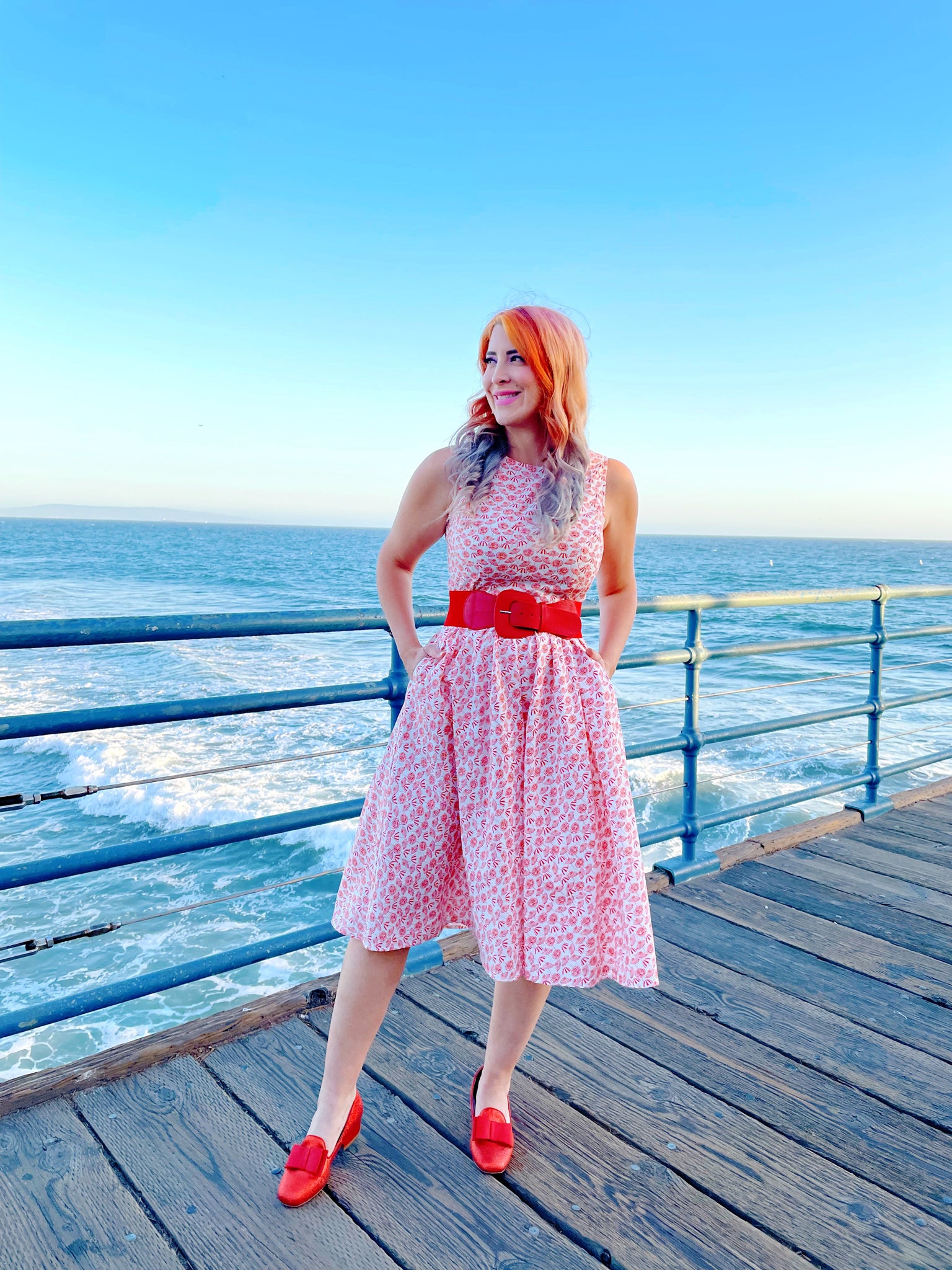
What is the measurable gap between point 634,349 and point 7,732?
57.3 ft

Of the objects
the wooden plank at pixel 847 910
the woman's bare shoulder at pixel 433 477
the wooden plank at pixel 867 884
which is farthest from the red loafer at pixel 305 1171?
the wooden plank at pixel 867 884

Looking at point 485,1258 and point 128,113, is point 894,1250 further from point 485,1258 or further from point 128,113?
point 128,113

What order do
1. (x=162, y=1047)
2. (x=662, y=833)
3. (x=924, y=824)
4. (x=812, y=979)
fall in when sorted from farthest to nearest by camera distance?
(x=924, y=824), (x=662, y=833), (x=812, y=979), (x=162, y=1047)

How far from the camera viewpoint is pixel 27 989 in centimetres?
440

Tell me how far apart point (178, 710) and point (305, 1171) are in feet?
2.63

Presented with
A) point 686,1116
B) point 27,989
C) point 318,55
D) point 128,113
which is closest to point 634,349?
point 318,55

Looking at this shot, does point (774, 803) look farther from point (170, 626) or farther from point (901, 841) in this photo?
point (170, 626)

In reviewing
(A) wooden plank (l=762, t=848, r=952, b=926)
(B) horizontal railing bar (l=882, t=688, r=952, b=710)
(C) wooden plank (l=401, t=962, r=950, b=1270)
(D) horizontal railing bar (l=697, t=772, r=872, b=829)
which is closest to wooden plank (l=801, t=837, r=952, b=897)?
(A) wooden plank (l=762, t=848, r=952, b=926)

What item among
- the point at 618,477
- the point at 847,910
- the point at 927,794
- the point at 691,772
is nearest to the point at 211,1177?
the point at 618,477

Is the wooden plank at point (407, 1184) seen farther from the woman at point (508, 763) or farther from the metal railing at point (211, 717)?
the metal railing at point (211, 717)

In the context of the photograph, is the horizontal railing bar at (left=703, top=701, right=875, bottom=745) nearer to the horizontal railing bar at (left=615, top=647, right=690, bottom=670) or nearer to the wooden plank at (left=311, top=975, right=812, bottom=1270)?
the horizontal railing bar at (left=615, top=647, right=690, bottom=670)

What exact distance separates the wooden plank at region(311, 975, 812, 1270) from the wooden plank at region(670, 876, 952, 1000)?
0.93 m

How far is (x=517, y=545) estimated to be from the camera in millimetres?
1252

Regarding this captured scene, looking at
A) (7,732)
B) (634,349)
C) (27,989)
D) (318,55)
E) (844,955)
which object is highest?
(318,55)
